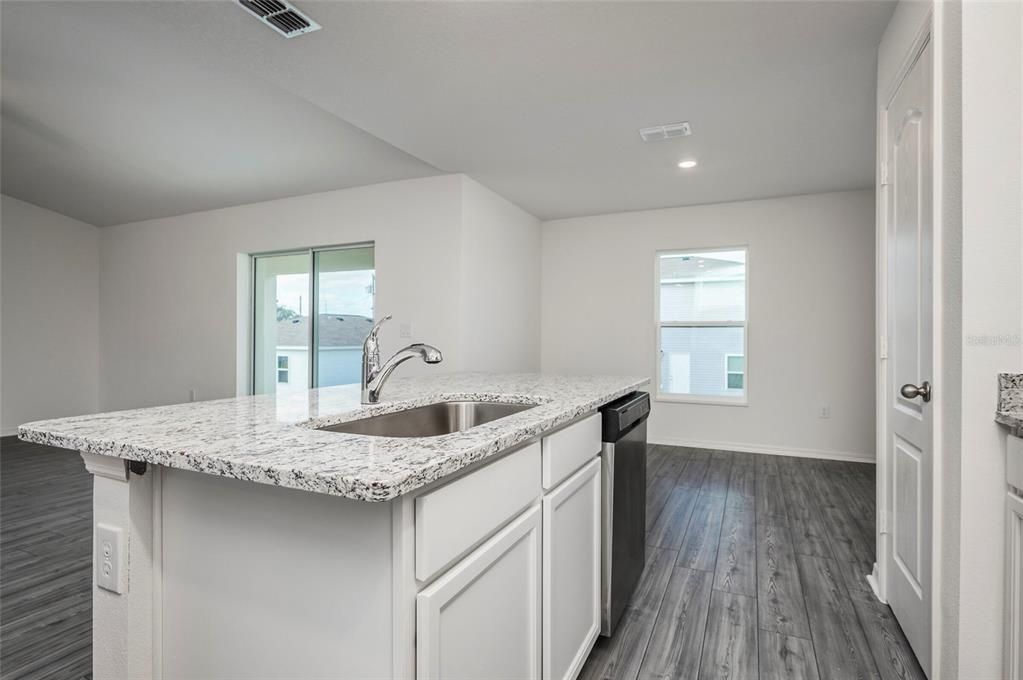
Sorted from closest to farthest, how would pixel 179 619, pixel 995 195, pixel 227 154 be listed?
pixel 179 619 → pixel 995 195 → pixel 227 154

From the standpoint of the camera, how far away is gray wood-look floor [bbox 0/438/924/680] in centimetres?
173

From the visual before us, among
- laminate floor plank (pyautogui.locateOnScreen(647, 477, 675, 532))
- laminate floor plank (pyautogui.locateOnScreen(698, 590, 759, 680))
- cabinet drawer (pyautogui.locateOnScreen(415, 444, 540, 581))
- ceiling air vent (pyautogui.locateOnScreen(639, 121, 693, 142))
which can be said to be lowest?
laminate floor plank (pyautogui.locateOnScreen(698, 590, 759, 680))

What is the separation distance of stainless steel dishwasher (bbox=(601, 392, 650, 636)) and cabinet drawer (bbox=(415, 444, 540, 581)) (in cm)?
60

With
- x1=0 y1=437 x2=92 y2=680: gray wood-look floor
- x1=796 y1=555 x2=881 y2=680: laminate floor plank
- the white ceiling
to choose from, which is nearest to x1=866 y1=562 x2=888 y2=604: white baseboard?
x1=796 y1=555 x2=881 y2=680: laminate floor plank

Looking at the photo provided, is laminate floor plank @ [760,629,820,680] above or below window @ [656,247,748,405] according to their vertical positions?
below

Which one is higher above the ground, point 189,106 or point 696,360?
point 189,106

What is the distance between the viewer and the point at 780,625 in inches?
76.8

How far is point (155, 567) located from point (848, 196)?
5.40 m

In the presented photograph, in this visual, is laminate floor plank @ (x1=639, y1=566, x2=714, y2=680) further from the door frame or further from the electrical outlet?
the electrical outlet

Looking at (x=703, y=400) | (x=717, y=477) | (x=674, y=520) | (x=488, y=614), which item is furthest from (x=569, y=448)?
(x=703, y=400)

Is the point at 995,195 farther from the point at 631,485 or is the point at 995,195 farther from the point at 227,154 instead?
the point at 227,154

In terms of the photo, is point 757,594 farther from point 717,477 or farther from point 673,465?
point 673,465

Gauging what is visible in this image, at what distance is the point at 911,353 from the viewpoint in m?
1.84

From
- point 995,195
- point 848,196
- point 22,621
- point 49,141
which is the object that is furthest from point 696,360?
point 49,141
